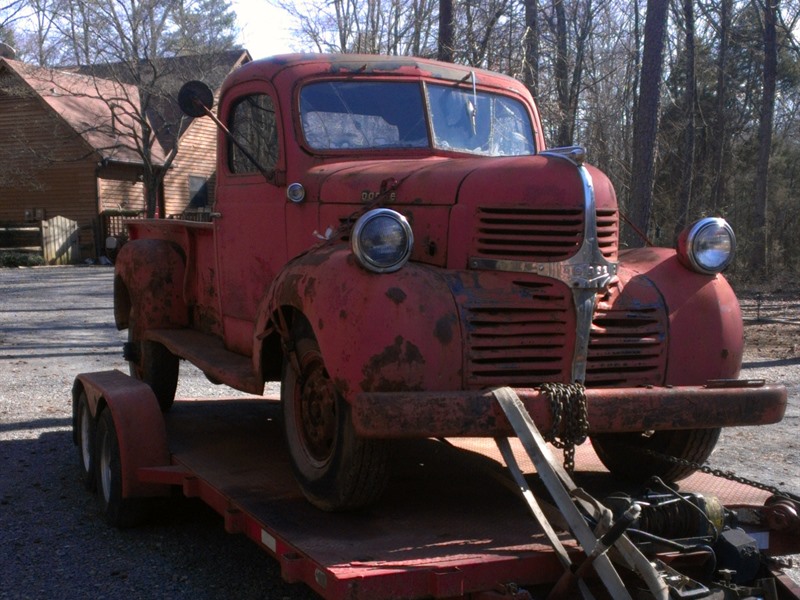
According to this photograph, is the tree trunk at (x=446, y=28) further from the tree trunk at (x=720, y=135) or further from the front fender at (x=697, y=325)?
the tree trunk at (x=720, y=135)

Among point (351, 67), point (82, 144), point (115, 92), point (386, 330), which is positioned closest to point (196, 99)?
point (351, 67)

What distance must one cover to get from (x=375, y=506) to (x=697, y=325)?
1686 mm

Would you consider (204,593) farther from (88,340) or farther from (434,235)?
(88,340)

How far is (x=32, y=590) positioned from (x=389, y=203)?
8.16 feet

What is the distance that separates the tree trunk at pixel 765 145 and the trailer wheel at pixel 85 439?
20.0m

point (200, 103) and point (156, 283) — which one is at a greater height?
point (200, 103)

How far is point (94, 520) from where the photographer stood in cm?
539

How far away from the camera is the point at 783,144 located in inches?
1339

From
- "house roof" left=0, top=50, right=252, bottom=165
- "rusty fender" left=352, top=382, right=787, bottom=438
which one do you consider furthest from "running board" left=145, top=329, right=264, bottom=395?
"house roof" left=0, top=50, right=252, bottom=165

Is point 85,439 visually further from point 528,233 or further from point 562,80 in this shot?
point 562,80

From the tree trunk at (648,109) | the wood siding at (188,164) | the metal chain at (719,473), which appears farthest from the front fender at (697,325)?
the wood siding at (188,164)

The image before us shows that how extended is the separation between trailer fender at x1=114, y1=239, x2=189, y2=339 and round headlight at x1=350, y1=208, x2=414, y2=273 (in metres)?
3.19

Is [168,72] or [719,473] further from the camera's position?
[168,72]

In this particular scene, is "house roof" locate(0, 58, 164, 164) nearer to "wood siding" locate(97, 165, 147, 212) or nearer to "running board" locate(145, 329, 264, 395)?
"wood siding" locate(97, 165, 147, 212)
